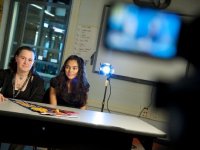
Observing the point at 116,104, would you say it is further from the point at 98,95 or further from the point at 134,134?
the point at 134,134

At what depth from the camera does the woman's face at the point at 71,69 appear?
274 cm

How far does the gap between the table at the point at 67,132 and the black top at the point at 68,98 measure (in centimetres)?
72

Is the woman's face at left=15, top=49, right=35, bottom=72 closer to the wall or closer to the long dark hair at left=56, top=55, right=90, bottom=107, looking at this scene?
the long dark hair at left=56, top=55, right=90, bottom=107

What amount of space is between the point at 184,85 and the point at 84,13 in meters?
3.59

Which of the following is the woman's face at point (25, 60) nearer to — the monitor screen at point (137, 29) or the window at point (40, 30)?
the monitor screen at point (137, 29)

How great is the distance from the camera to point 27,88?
8.34 feet

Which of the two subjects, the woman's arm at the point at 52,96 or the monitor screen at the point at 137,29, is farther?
the monitor screen at the point at 137,29

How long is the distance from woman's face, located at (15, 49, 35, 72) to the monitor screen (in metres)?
1.33

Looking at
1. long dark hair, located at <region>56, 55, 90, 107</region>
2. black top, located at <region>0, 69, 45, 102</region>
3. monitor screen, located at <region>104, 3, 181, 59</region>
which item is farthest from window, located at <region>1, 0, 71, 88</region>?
black top, located at <region>0, 69, 45, 102</region>

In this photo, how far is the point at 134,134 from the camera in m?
1.92

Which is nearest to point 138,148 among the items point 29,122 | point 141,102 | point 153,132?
point 153,132

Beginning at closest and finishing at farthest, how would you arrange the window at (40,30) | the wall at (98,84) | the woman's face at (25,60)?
the woman's face at (25,60) → the wall at (98,84) → the window at (40,30)

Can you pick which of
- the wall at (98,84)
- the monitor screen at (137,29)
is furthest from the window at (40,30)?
the monitor screen at (137,29)

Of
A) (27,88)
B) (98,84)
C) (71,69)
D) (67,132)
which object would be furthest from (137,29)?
(67,132)
